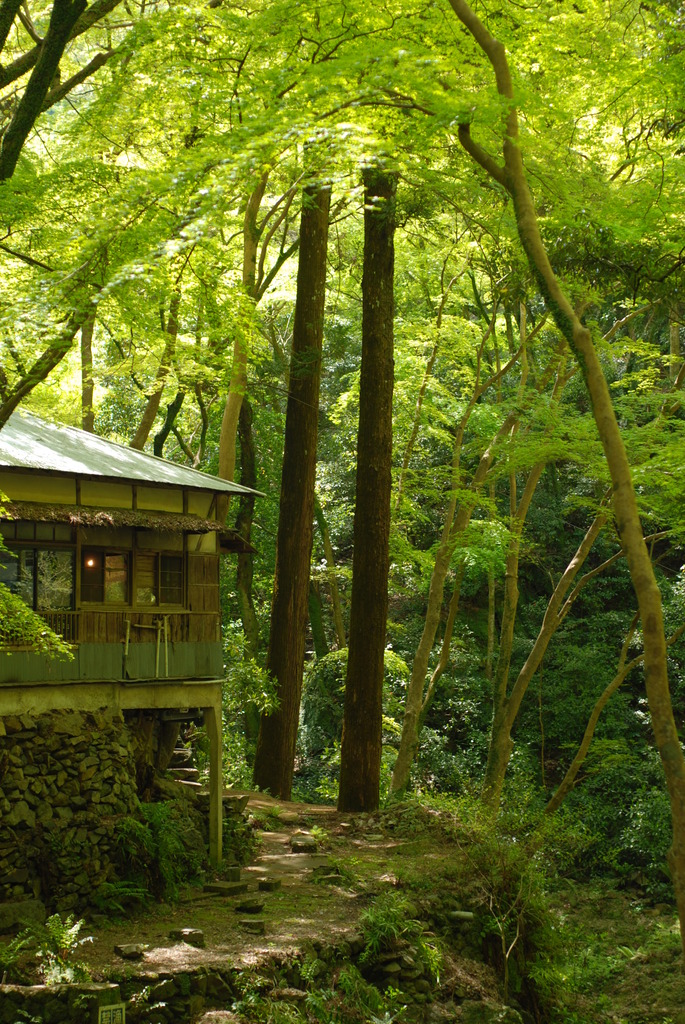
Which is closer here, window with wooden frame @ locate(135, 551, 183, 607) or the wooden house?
the wooden house

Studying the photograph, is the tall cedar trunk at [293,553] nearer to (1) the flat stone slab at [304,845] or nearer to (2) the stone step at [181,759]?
(2) the stone step at [181,759]

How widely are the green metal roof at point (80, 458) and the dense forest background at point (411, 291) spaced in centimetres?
83

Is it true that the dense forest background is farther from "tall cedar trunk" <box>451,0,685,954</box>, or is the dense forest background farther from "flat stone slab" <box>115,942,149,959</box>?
"flat stone slab" <box>115,942,149,959</box>

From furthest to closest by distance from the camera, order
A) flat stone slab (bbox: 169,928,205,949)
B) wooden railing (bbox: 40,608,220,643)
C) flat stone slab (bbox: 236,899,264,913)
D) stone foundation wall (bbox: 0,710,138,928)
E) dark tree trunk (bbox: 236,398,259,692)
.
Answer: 1. dark tree trunk (bbox: 236,398,259,692)
2. wooden railing (bbox: 40,608,220,643)
3. flat stone slab (bbox: 236,899,264,913)
4. stone foundation wall (bbox: 0,710,138,928)
5. flat stone slab (bbox: 169,928,205,949)

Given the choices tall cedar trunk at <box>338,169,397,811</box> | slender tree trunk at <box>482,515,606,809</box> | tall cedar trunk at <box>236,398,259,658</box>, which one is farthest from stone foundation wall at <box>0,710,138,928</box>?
tall cedar trunk at <box>236,398,259,658</box>

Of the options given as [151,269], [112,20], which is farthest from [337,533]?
[151,269]

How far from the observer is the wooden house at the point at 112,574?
470 inches

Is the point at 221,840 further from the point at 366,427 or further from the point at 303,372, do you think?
the point at 303,372

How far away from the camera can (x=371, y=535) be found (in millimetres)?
16375

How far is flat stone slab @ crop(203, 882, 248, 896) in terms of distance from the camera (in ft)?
40.1

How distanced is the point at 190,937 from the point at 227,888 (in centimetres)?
224

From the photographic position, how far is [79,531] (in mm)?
12578

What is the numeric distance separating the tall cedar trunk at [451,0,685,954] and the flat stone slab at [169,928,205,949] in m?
4.84

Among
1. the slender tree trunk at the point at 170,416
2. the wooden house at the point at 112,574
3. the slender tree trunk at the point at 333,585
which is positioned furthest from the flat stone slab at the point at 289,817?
the slender tree trunk at the point at 333,585
